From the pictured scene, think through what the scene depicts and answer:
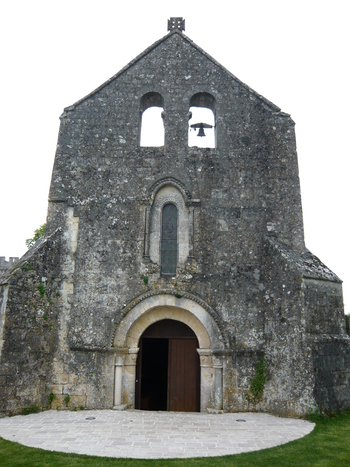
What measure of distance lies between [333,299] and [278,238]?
203cm

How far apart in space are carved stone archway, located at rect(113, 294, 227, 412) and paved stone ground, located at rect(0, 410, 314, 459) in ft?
1.80

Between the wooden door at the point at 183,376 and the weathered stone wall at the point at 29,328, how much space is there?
3.00 metres

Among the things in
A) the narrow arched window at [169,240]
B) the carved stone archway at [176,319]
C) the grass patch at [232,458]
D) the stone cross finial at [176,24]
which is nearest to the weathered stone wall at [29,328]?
the carved stone archway at [176,319]

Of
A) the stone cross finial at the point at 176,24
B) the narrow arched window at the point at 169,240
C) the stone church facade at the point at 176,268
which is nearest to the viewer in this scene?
the stone church facade at the point at 176,268

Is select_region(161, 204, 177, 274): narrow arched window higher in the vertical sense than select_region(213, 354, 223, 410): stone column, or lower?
higher

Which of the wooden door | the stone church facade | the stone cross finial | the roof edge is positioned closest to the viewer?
the stone church facade

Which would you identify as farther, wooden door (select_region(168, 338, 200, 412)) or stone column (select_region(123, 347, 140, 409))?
wooden door (select_region(168, 338, 200, 412))

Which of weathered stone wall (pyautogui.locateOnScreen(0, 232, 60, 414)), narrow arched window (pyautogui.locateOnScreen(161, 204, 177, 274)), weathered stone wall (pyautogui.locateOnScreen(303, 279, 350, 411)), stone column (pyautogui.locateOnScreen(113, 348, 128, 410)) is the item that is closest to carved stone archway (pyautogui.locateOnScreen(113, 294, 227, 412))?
stone column (pyautogui.locateOnScreen(113, 348, 128, 410))

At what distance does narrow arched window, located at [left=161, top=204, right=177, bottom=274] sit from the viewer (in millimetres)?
10677

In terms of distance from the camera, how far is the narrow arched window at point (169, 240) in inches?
420

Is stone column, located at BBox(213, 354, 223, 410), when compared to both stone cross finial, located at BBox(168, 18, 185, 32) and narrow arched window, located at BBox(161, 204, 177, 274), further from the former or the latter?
stone cross finial, located at BBox(168, 18, 185, 32)

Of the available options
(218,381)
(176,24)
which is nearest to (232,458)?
(218,381)

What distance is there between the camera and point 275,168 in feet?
36.8

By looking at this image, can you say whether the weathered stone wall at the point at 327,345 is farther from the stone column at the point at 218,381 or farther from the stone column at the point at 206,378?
the stone column at the point at 206,378
